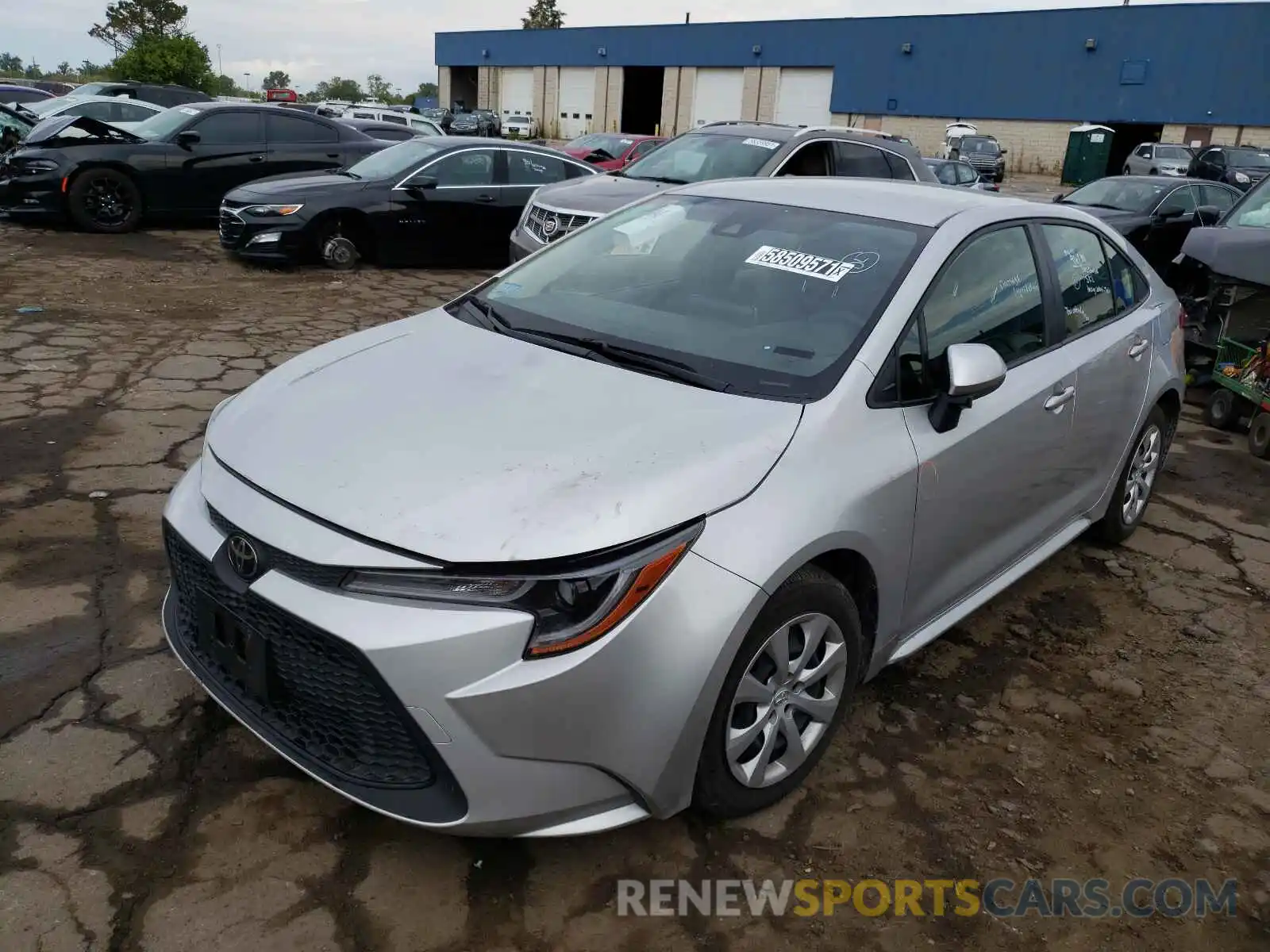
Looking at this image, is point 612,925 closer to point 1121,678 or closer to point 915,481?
point 915,481

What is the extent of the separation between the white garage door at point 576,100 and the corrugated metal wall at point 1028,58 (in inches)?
152

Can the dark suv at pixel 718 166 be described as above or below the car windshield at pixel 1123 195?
above

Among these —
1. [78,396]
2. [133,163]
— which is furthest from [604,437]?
[133,163]

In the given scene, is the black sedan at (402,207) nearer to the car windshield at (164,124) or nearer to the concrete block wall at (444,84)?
the car windshield at (164,124)

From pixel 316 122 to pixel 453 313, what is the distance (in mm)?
9328

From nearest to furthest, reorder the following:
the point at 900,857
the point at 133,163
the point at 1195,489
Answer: the point at 900,857, the point at 1195,489, the point at 133,163

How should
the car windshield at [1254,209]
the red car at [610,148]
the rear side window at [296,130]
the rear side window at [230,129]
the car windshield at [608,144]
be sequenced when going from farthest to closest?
1. the car windshield at [608,144]
2. the red car at [610,148]
3. the rear side window at [296,130]
4. the rear side window at [230,129]
5. the car windshield at [1254,209]

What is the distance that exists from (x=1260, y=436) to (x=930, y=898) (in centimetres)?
499

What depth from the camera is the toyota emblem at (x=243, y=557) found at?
2221 millimetres

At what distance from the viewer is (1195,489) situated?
549 centimetres

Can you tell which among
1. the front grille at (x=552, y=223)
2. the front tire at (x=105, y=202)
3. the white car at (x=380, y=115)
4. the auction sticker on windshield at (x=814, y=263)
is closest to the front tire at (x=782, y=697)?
the auction sticker on windshield at (x=814, y=263)

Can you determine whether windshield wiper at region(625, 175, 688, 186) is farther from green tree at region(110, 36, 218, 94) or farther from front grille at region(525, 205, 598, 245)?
green tree at region(110, 36, 218, 94)

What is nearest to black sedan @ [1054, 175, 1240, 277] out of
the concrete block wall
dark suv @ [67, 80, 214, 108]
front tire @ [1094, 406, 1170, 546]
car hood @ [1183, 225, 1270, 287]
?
car hood @ [1183, 225, 1270, 287]

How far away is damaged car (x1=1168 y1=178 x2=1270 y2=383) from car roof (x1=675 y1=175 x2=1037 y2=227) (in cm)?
350
